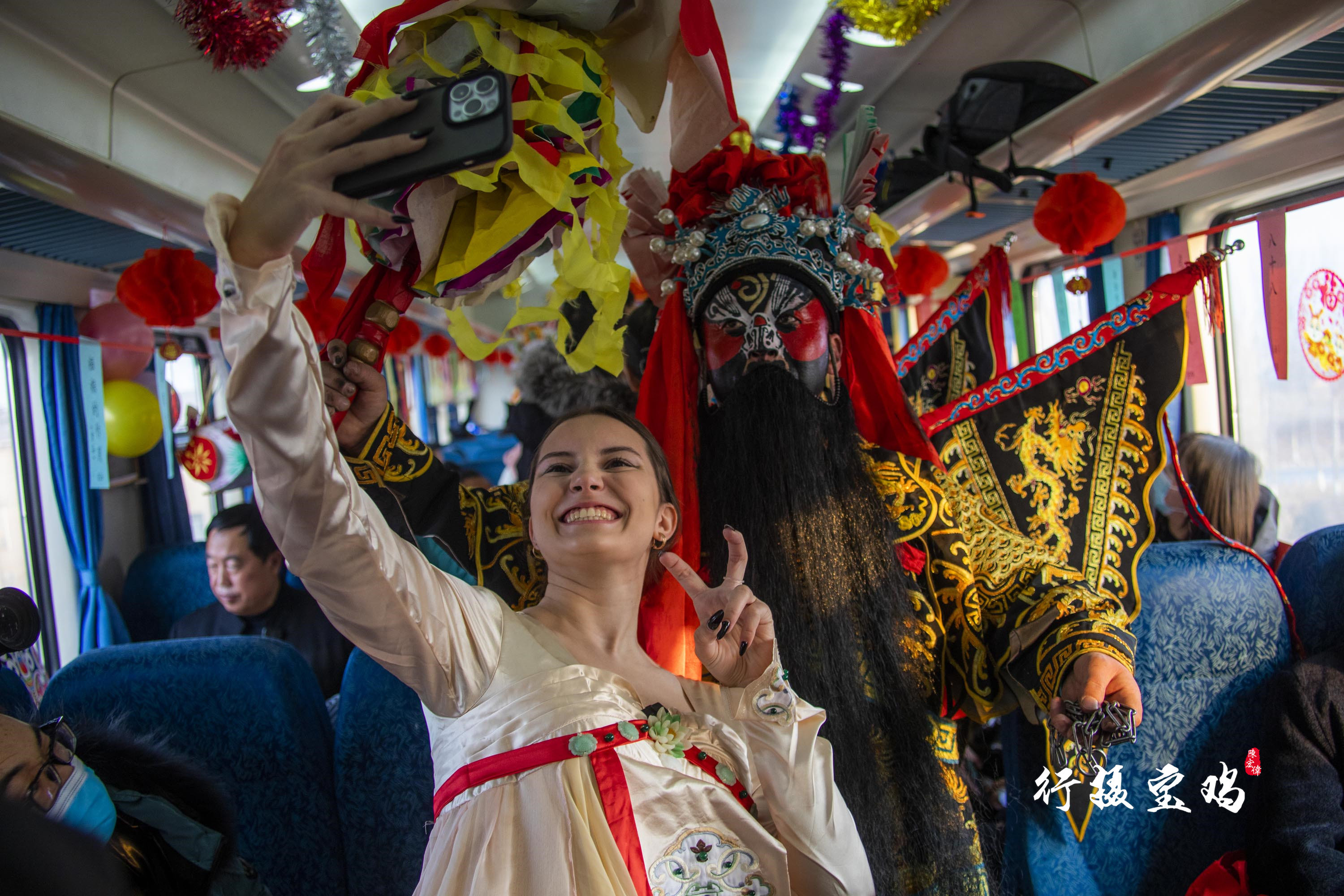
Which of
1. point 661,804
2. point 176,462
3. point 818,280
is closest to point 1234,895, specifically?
point 661,804

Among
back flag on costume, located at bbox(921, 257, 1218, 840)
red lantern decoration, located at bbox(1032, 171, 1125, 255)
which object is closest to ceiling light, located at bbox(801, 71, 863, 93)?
red lantern decoration, located at bbox(1032, 171, 1125, 255)

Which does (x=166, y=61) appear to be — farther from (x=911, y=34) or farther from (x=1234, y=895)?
(x=1234, y=895)

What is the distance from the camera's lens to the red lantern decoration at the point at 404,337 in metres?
5.59

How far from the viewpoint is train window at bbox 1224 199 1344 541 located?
3062 millimetres

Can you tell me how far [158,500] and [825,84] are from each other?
4.21 meters

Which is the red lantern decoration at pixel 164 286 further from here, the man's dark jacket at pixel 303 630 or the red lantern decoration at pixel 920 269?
the red lantern decoration at pixel 920 269

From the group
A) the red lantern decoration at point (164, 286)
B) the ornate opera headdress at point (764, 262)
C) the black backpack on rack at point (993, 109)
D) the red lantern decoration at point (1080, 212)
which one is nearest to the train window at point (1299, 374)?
the red lantern decoration at point (1080, 212)

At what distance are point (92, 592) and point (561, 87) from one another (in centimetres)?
411

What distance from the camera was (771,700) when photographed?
118cm

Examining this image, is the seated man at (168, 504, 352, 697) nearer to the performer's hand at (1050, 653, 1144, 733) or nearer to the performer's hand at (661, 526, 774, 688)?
the performer's hand at (661, 526, 774, 688)

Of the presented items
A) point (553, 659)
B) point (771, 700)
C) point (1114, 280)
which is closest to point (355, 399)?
point (553, 659)

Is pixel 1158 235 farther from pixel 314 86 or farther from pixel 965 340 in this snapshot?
pixel 314 86

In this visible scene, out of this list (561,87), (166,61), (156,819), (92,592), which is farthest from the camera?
(92,592)

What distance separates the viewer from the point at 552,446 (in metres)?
1.39
